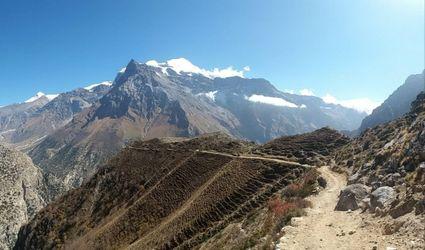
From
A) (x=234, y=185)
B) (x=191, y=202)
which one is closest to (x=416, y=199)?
(x=234, y=185)

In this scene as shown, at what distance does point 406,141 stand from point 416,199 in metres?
19.5

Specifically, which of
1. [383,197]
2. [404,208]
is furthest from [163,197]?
[404,208]

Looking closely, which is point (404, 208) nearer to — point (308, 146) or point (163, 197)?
point (308, 146)

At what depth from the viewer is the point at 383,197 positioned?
3041 cm

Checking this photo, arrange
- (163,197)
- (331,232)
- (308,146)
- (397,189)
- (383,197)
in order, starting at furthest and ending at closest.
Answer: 1. (308,146)
2. (163,197)
3. (397,189)
4. (383,197)
5. (331,232)

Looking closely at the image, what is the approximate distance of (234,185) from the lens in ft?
227

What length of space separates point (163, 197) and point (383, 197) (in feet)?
198

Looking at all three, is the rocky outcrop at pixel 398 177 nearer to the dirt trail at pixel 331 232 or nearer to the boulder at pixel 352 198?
the boulder at pixel 352 198

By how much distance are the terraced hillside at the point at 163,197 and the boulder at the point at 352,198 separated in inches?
750

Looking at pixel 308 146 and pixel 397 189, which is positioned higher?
pixel 308 146

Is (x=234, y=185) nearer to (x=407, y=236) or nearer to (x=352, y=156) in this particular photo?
(x=352, y=156)

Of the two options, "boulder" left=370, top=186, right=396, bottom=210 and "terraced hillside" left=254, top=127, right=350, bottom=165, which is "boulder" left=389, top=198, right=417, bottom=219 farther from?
"terraced hillside" left=254, top=127, right=350, bottom=165

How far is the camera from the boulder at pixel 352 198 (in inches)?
1338

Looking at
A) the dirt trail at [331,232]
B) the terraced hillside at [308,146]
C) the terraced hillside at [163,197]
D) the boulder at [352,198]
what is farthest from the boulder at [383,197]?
the terraced hillside at [308,146]
